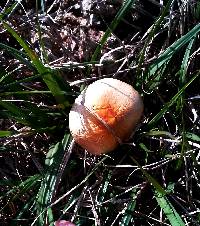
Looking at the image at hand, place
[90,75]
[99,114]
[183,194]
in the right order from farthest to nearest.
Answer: [90,75]
[183,194]
[99,114]

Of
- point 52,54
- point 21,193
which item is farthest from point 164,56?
point 21,193

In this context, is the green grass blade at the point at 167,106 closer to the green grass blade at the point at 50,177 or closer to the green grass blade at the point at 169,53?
the green grass blade at the point at 169,53

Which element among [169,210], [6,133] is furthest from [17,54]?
[169,210]

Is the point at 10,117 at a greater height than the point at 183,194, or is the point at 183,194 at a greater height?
the point at 10,117

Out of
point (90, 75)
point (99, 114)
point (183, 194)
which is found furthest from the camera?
point (90, 75)

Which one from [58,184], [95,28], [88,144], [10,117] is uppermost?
[95,28]

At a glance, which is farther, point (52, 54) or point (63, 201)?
point (52, 54)

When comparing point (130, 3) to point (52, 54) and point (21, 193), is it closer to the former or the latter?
point (52, 54)

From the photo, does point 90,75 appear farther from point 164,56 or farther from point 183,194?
point 183,194

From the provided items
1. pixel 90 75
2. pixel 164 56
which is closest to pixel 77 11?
pixel 90 75
